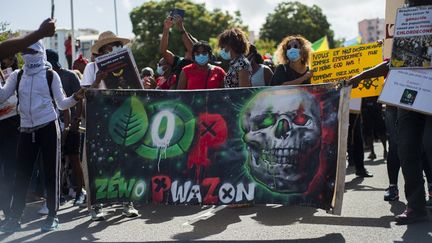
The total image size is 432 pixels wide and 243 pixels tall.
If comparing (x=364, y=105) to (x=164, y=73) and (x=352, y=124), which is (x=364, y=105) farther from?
(x=164, y=73)

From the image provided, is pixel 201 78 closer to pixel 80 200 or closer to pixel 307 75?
pixel 307 75

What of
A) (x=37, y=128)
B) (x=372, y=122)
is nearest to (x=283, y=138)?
(x=37, y=128)

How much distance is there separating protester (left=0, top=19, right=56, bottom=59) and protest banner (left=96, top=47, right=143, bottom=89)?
1.98m

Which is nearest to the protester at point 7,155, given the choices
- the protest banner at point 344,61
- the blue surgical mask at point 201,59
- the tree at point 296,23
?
the blue surgical mask at point 201,59

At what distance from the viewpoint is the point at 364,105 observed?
47.5 ft

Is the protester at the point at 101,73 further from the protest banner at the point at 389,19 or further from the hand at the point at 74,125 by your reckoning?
the protest banner at the point at 389,19

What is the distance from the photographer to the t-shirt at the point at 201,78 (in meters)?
8.01

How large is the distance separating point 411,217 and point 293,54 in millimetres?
2519

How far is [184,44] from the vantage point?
9055 millimetres

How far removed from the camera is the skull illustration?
6477 mm

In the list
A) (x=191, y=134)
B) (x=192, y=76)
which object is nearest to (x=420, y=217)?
(x=191, y=134)

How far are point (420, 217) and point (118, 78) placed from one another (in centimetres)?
327

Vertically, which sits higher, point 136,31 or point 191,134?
point 136,31

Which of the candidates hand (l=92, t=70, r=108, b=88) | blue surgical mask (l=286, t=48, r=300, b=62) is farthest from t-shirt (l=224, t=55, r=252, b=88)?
hand (l=92, t=70, r=108, b=88)
